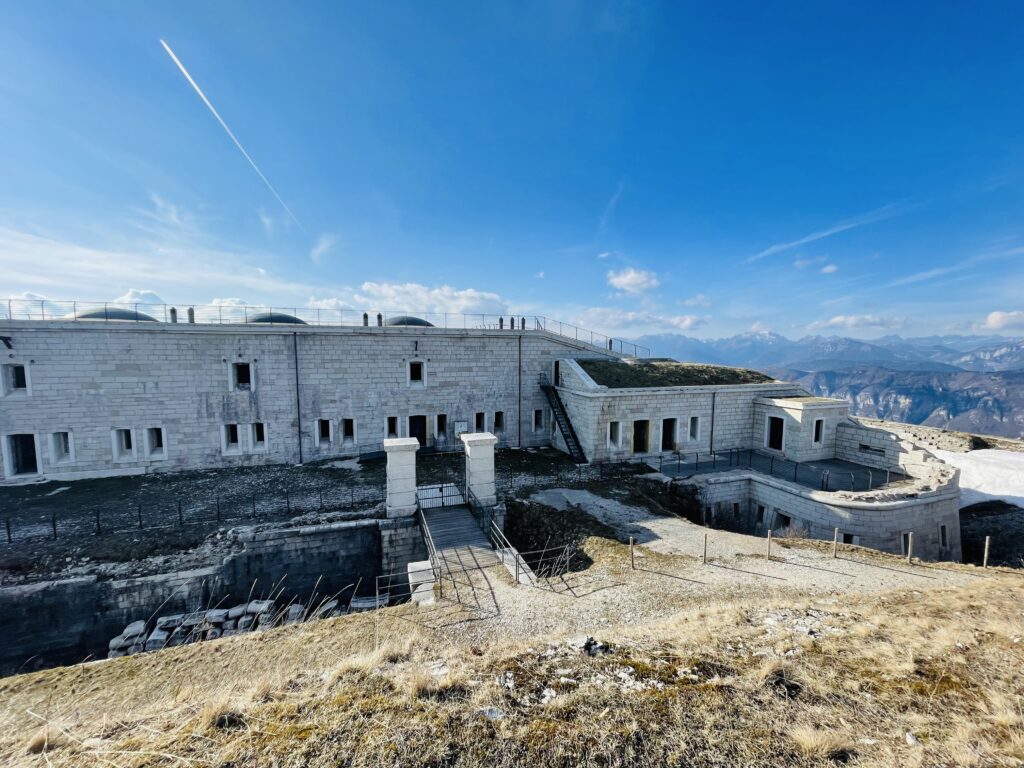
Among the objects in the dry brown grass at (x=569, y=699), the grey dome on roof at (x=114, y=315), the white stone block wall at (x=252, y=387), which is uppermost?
the grey dome on roof at (x=114, y=315)

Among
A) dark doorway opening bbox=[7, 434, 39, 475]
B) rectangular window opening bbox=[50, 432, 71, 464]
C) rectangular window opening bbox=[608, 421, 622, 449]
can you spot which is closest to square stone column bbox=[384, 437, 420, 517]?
rectangular window opening bbox=[608, 421, 622, 449]

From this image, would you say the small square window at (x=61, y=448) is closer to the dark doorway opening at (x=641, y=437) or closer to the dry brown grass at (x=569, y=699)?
the dry brown grass at (x=569, y=699)

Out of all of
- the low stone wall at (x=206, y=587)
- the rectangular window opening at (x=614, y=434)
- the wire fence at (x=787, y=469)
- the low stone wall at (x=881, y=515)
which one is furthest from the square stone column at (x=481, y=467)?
the low stone wall at (x=881, y=515)

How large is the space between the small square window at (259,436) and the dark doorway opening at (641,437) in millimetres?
20306

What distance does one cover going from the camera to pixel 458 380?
24688mm

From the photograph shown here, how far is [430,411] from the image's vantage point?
79.6 ft

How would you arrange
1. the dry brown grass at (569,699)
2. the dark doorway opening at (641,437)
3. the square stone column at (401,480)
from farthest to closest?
the dark doorway opening at (641,437), the square stone column at (401,480), the dry brown grass at (569,699)

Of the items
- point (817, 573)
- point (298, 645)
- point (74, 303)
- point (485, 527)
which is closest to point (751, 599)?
point (817, 573)

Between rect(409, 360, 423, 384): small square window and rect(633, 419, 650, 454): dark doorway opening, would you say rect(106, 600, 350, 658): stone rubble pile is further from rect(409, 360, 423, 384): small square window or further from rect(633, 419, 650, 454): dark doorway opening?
rect(633, 419, 650, 454): dark doorway opening

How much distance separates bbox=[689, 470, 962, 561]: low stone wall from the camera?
50.8 ft

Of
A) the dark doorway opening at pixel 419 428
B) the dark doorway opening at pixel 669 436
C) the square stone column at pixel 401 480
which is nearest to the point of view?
the square stone column at pixel 401 480

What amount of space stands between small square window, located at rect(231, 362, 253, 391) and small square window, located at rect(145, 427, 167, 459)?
3.90m

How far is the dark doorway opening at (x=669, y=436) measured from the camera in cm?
2369

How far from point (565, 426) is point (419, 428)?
8.75m
